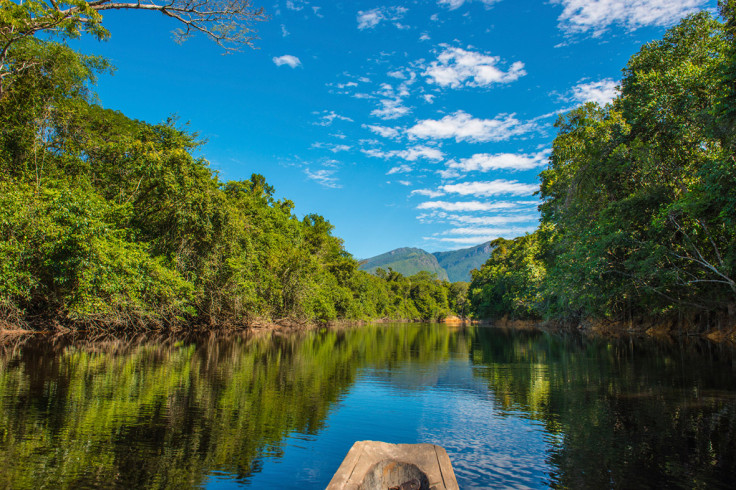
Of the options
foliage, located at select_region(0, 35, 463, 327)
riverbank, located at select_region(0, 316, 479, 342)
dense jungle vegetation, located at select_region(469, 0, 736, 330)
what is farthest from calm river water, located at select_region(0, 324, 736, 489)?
dense jungle vegetation, located at select_region(469, 0, 736, 330)

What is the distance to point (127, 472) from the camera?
4.77 meters

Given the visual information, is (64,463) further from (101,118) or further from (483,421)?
(101,118)

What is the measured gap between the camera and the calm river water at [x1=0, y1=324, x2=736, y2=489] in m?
5.00

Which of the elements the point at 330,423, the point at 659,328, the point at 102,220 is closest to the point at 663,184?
the point at 659,328

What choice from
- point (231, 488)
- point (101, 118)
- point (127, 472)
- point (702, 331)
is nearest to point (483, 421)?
point (231, 488)

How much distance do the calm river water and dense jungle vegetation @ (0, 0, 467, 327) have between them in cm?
459

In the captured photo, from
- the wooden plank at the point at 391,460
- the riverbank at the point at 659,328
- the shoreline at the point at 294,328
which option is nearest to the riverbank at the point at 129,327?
the shoreline at the point at 294,328

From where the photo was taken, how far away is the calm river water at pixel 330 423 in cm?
500

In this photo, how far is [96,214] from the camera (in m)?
17.9

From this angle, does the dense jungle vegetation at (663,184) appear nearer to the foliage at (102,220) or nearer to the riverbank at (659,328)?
the riverbank at (659,328)

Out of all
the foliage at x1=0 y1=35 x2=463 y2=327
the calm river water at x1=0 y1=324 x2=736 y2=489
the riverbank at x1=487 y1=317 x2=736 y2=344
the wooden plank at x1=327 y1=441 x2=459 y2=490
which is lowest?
the riverbank at x1=487 y1=317 x2=736 y2=344

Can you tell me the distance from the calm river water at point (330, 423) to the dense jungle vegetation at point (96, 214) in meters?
4.59

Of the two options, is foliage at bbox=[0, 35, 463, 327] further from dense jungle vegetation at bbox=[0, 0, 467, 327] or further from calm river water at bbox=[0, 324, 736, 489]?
calm river water at bbox=[0, 324, 736, 489]

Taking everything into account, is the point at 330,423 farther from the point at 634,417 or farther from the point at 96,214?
the point at 96,214
